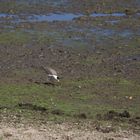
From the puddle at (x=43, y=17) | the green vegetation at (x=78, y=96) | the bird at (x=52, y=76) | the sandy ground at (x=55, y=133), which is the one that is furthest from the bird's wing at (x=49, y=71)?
the puddle at (x=43, y=17)

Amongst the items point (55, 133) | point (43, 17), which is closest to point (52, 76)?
point (55, 133)

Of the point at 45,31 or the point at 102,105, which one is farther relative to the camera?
the point at 45,31

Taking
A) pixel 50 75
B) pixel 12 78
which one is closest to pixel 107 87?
pixel 50 75

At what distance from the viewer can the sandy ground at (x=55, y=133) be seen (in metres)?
11.6

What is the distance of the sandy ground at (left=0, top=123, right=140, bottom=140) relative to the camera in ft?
38.1

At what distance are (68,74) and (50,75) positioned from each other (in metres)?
1.32

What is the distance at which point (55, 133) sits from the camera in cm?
1184

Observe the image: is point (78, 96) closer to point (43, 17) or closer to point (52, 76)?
point (52, 76)

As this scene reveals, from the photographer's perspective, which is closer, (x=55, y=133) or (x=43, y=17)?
(x=55, y=133)

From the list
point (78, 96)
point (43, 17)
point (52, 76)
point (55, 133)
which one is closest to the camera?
point (55, 133)

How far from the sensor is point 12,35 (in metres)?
25.6

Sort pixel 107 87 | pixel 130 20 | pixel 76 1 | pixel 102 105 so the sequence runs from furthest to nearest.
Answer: pixel 76 1 < pixel 130 20 < pixel 107 87 < pixel 102 105

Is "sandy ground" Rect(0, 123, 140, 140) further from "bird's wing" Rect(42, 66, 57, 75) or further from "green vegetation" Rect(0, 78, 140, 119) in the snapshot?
"bird's wing" Rect(42, 66, 57, 75)

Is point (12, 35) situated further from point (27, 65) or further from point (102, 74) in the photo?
point (102, 74)
